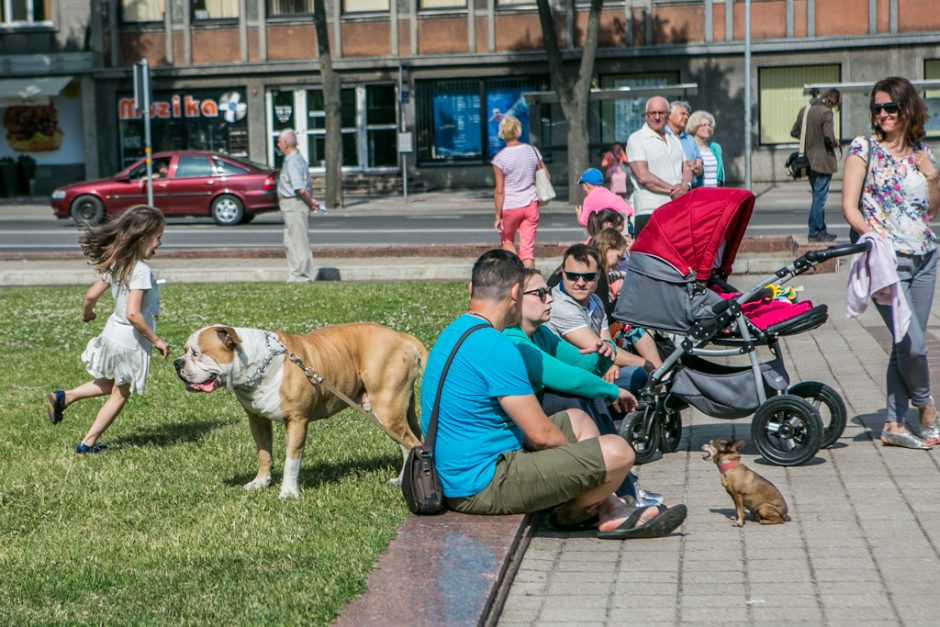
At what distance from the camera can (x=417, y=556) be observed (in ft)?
18.9

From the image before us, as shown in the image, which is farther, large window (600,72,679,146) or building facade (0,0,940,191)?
large window (600,72,679,146)

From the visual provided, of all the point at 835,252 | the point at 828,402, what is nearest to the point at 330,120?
the point at 828,402

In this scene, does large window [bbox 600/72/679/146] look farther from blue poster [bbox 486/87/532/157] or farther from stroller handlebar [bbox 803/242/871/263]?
stroller handlebar [bbox 803/242/871/263]

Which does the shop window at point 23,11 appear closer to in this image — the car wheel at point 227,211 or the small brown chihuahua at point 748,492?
the car wheel at point 227,211

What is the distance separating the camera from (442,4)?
40.8 meters

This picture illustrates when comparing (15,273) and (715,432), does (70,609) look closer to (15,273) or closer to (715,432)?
(715,432)

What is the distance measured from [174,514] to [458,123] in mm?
34521

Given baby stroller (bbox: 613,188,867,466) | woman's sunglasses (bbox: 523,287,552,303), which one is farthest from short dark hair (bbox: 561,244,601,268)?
woman's sunglasses (bbox: 523,287,552,303)

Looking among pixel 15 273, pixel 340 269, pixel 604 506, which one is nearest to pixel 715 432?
pixel 604 506

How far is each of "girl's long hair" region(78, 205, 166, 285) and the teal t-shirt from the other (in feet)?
8.68

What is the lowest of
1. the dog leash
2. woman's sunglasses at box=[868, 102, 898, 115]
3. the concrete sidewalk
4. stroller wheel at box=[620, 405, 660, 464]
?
the concrete sidewalk

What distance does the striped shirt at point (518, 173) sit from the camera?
15.3m

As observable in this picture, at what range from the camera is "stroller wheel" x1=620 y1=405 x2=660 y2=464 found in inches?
308

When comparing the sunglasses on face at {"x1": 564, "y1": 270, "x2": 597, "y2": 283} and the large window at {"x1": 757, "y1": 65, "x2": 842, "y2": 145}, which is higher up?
the large window at {"x1": 757, "y1": 65, "x2": 842, "y2": 145}
